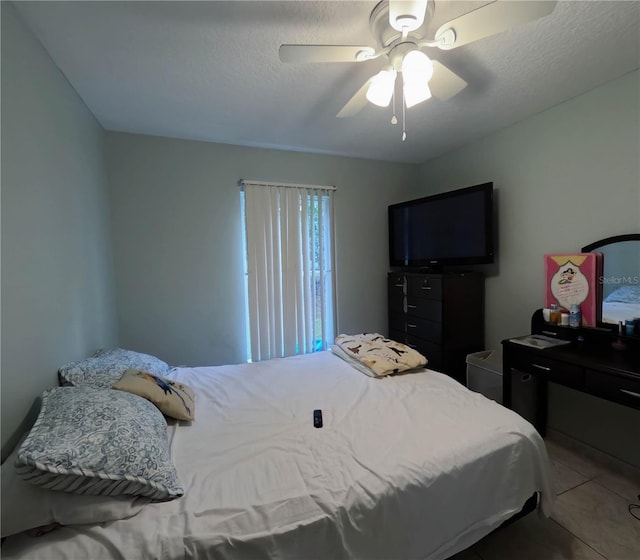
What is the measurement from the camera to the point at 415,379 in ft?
6.23

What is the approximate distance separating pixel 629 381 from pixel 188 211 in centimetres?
318

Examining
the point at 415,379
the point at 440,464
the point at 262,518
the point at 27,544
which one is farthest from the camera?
the point at 415,379

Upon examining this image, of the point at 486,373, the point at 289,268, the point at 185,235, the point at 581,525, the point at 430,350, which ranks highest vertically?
the point at 185,235

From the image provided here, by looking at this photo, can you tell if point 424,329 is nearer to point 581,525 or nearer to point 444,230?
point 444,230

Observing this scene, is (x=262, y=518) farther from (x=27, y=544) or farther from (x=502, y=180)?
(x=502, y=180)

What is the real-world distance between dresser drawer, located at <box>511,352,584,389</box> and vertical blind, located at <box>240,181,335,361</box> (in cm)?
177

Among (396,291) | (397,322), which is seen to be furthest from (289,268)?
(397,322)

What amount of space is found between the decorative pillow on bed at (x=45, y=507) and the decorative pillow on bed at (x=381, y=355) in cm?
140

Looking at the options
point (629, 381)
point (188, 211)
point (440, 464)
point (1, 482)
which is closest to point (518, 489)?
point (440, 464)

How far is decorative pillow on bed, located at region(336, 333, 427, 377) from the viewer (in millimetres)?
1971

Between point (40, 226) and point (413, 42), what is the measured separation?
1.85 meters

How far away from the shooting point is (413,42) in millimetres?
1341

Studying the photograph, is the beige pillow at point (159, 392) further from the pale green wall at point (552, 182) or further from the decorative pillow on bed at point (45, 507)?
the pale green wall at point (552, 182)

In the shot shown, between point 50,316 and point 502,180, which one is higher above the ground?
point 502,180
